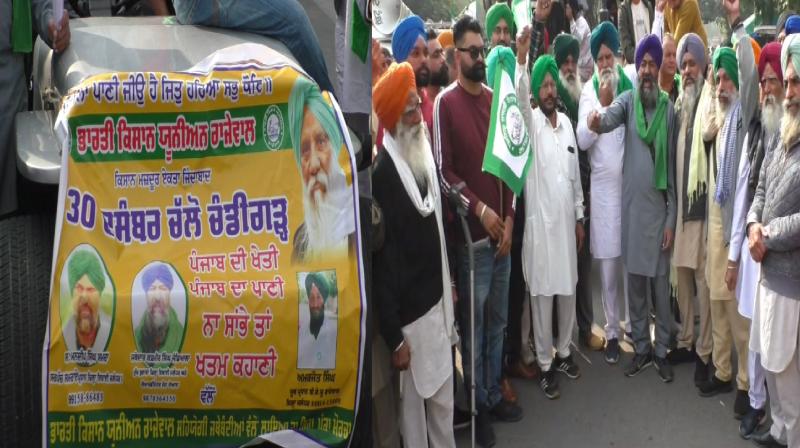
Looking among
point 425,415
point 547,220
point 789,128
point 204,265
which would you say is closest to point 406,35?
point 547,220

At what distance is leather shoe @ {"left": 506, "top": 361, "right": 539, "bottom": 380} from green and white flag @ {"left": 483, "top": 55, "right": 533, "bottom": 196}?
4.97 feet

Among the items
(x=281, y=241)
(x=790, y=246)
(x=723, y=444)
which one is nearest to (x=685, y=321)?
(x=723, y=444)

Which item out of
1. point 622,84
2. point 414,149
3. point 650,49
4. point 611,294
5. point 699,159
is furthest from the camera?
point 622,84

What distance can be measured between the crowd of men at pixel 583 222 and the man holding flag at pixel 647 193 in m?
0.01

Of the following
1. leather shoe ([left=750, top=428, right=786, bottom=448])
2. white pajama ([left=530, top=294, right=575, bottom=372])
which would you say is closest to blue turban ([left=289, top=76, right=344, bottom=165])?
white pajama ([left=530, top=294, right=575, bottom=372])

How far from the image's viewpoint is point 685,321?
734cm

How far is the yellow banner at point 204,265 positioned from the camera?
3705 millimetres

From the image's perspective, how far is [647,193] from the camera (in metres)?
7.27

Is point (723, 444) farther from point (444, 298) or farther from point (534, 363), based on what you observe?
point (444, 298)

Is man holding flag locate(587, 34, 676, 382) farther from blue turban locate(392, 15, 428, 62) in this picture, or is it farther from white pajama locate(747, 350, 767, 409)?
blue turban locate(392, 15, 428, 62)

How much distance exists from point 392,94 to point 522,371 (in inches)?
105

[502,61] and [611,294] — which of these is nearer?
[502,61]

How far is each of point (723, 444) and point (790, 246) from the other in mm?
1351

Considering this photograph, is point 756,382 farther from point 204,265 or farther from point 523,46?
point 204,265
